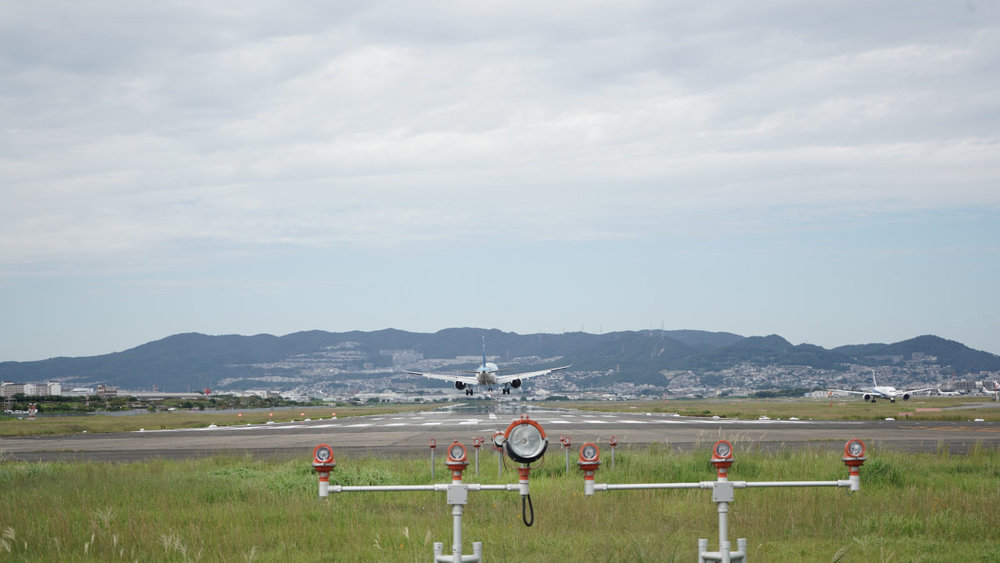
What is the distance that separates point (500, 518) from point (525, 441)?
16.5ft

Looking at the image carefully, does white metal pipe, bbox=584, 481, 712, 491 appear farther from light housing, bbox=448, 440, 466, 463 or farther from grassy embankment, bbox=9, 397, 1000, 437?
grassy embankment, bbox=9, 397, 1000, 437

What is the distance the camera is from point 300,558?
1095 centimetres

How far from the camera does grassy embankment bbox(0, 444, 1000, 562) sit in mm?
11148

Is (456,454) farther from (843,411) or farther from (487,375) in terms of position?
(843,411)

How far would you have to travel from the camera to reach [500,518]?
1370 centimetres

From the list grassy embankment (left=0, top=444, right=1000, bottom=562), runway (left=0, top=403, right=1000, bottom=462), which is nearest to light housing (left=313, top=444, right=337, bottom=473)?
grassy embankment (left=0, top=444, right=1000, bottom=562)

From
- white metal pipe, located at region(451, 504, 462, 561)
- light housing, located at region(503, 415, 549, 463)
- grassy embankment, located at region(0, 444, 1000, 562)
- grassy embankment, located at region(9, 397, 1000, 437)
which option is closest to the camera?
white metal pipe, located at region(451, 504, 462, 561)

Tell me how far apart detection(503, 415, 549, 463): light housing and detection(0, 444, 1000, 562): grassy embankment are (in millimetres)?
1882

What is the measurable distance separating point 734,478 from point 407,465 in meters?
8.65

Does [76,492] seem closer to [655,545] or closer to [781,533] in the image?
[655,545]

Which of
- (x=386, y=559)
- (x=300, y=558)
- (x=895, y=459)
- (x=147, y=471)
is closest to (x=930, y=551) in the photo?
(x=386, y=559)

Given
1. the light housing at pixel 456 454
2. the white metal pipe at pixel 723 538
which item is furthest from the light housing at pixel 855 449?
the light housing at pixel 456 454

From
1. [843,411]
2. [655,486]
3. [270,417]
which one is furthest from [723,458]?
[843,411]

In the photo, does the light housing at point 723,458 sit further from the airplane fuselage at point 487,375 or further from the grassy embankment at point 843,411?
the airplane fuselage at point 487,375
